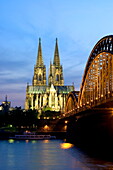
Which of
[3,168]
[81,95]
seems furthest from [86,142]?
[3,168]

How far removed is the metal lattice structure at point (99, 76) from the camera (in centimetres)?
6009

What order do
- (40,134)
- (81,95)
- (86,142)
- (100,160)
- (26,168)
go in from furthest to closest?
1. (40,134)
2. (81,95)
3. (86,142)
4. (100,160)
5. (26,168)

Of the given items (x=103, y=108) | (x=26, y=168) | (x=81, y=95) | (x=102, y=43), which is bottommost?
(x=26, y=168)

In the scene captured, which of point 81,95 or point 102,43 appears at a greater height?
point 102,43

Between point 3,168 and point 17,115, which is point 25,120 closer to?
point 17,115

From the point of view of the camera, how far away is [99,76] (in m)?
70.9

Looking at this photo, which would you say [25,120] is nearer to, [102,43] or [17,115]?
[17,115]

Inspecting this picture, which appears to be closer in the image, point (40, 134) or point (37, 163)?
point (37, 163)

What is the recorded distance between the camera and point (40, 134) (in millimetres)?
130000

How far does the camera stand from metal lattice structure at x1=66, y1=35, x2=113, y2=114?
197 ft

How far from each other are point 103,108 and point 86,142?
77.5 ft

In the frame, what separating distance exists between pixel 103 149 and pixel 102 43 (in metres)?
17.1

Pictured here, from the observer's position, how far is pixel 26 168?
49.2m

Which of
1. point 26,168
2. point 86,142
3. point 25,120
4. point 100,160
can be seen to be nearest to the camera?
point 26,168
